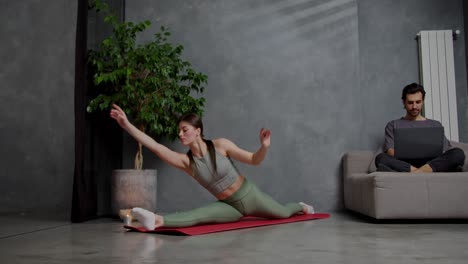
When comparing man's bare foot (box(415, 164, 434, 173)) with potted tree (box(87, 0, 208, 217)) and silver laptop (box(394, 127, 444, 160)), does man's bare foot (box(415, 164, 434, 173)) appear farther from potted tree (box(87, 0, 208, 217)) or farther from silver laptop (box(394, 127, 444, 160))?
potted tree (box(87, 0, 208, 217))

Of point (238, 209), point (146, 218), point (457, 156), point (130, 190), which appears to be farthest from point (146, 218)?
point (457, 156)

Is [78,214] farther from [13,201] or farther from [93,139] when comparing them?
[13,201]

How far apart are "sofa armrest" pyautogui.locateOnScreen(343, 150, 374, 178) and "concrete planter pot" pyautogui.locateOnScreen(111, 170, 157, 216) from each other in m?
1.67

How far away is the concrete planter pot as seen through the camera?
11.8 ft

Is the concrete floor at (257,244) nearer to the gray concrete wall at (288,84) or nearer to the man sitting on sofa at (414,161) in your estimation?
the man sitting on sofa at (414,161)

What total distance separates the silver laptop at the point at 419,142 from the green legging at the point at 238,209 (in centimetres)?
94

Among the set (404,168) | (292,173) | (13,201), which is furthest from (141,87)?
(13,201)

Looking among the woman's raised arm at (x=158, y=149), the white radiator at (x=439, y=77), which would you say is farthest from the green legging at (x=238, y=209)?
the white radiator at (x=439, y=77)

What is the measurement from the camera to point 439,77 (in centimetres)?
437

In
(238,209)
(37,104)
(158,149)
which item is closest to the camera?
(158,149)

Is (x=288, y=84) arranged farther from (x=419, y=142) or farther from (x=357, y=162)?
(x=419, y=142)

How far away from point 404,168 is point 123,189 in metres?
2.06

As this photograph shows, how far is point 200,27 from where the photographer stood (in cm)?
443

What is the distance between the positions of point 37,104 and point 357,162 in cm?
348
